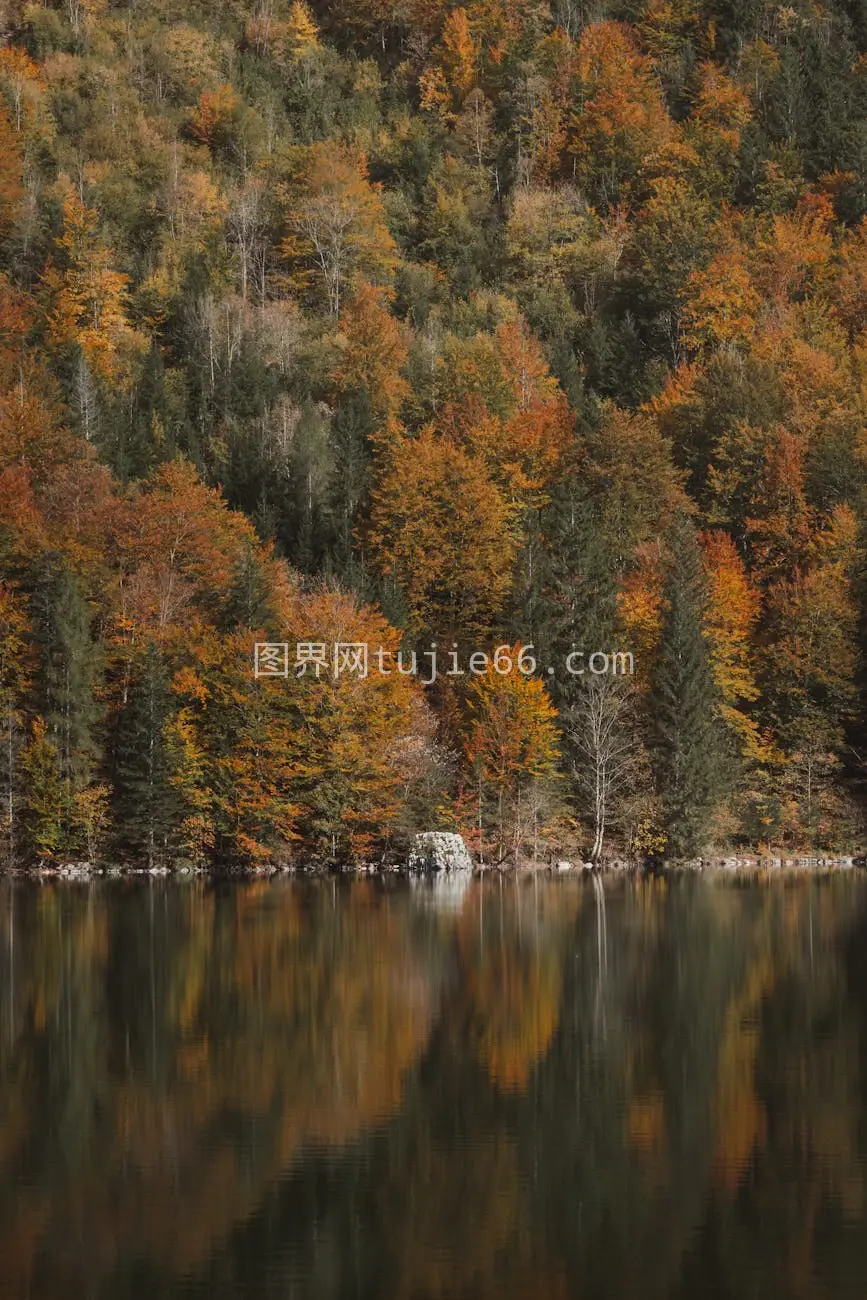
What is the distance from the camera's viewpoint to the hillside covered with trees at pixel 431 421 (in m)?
67.2

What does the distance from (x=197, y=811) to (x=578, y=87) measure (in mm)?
76478

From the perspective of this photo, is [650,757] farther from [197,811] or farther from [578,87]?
[578,87]

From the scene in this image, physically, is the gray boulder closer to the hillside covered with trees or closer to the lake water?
the hillside covered with trees

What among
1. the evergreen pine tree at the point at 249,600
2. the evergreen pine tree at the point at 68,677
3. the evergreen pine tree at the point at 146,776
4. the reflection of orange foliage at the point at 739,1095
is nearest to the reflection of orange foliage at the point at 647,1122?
the reflection of orange foliage at the point at 739,1095

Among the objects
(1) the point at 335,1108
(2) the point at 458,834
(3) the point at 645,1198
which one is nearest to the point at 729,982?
(1) the point at 335,1108

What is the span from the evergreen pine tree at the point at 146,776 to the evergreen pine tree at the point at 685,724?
18614 mm

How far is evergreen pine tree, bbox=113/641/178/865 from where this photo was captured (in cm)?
6481

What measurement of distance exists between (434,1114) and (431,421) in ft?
237

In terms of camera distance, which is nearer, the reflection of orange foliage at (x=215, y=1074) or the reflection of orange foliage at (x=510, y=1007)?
the reflection of orange foliage at (x=215, y=1074)

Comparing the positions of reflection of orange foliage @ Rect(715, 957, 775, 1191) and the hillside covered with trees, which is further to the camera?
the hillside covered with trees

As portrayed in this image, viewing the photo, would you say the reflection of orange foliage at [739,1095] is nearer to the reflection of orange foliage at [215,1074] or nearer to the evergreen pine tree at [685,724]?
the reflection of orange foliage at [215,1074]

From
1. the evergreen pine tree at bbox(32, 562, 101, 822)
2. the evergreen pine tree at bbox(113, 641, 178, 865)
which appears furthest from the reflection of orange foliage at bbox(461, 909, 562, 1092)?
the evergreen pine tree at bbox(32, 562, 101, 822)

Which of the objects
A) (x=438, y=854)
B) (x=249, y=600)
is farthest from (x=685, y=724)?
(x=249, y=600)

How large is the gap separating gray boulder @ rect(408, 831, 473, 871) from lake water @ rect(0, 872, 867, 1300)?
75.8 feet
